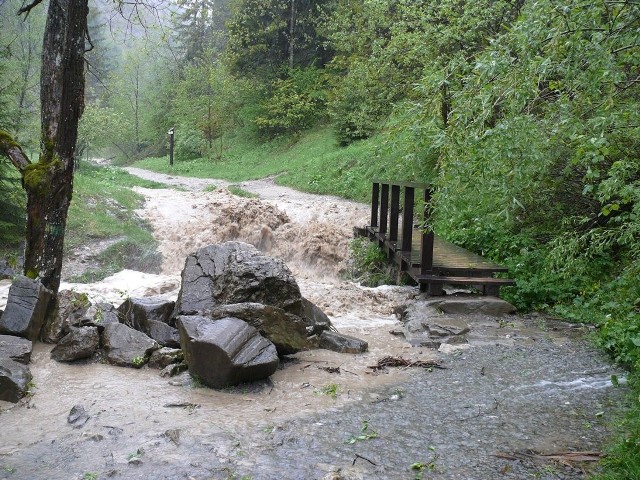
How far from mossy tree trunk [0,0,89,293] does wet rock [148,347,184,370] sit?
6.74 ft

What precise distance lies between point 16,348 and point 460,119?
5782 millimetres

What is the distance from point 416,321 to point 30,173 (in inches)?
229

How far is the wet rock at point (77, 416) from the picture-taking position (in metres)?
5.78

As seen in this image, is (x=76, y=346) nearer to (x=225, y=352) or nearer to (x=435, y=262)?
(x=225, y=352)

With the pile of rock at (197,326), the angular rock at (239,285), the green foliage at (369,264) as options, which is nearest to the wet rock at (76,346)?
the pile of rock at (197,326)

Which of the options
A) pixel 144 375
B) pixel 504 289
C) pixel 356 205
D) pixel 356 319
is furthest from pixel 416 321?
pixel 356 205

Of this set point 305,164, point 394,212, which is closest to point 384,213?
point 394,212

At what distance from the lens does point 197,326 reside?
713 centimetres

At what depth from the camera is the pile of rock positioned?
684 cm

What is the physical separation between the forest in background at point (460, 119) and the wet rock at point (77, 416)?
3885mm

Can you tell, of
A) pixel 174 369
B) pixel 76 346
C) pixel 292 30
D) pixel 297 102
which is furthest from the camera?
pixel 292 30

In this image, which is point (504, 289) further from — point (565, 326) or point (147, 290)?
point (147, 290)

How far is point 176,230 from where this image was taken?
1695 centimetres

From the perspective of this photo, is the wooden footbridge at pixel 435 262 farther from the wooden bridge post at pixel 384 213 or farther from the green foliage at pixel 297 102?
the green foliage at pixel 297 102
